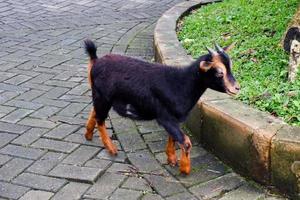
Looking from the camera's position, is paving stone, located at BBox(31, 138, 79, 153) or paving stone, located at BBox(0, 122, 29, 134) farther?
paving stone, located at BBox(0, 122, 29, 134)

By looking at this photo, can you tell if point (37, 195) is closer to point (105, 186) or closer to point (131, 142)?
point (105, 186)

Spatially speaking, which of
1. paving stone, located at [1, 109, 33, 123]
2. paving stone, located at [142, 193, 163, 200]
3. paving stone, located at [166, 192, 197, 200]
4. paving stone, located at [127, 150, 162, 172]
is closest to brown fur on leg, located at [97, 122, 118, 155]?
paving stone, located at [127, 150, 162, 172]

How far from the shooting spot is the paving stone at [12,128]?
4.58 meters

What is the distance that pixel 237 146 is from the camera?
3.86 meters

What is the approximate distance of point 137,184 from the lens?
3.79 m

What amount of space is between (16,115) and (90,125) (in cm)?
92

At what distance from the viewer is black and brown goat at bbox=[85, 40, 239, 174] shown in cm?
358

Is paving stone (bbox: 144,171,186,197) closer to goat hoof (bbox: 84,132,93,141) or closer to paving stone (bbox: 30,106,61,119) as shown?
goat hoof (bbox: 84,132,93,141)

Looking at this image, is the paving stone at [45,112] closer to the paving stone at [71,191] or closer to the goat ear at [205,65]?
the paving stone at [71,191]

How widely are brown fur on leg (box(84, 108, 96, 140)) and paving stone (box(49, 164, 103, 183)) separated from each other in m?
0.48

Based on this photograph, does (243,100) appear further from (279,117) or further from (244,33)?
(244,33)

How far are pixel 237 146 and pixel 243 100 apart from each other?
1.70 ft

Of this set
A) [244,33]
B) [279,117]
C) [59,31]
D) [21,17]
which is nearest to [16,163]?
[279,117]

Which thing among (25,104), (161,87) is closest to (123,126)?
(161,87)
